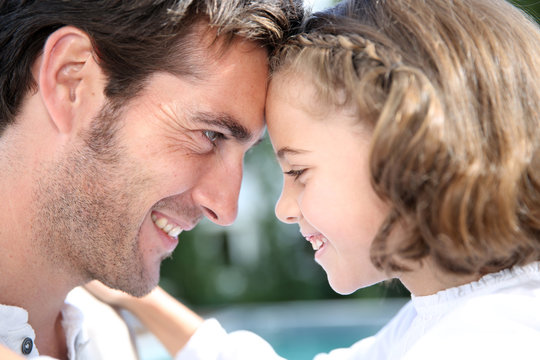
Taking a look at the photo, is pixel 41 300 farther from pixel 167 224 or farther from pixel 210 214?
pixel 210 214

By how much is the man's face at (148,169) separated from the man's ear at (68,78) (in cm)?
10

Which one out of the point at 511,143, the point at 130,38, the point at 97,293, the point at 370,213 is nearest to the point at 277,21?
the point at 130,38

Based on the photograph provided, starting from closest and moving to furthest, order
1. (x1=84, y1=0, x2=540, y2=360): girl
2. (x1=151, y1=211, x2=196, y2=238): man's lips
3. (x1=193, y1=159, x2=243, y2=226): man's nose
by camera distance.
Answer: (x1=84, y1=0, x2=540, y2=360): girl, (x1=193, y1=159, x2=243, y2=226): man's nose, (x1=151, y1=211, x2=196, y2=238): man's lips

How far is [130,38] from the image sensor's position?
2.35 meters

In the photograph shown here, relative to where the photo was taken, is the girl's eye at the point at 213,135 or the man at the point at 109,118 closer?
the man at the point at 109,118

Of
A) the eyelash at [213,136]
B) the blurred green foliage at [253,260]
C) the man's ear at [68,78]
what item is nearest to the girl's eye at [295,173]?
the eyelash at [213,136]

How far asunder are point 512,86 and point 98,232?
168 centimetres

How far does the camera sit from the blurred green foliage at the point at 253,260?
9.80 metres

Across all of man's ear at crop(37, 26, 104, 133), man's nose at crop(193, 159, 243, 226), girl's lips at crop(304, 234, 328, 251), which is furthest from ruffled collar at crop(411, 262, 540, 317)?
man's ear at crop(37, 26, 104, 133)

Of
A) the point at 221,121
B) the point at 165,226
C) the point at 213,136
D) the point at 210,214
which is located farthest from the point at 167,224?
the point at 221,121

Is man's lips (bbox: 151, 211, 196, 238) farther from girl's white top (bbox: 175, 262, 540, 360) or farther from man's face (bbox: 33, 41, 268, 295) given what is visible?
girl's white top (bbox: 175, 262, 540, 360)

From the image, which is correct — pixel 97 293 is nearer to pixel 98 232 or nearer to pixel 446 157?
pixel 98 232

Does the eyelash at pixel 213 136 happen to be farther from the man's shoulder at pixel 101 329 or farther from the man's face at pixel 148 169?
the man's shoulder at pixel 101 329

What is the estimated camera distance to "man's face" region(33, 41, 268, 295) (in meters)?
2.38
